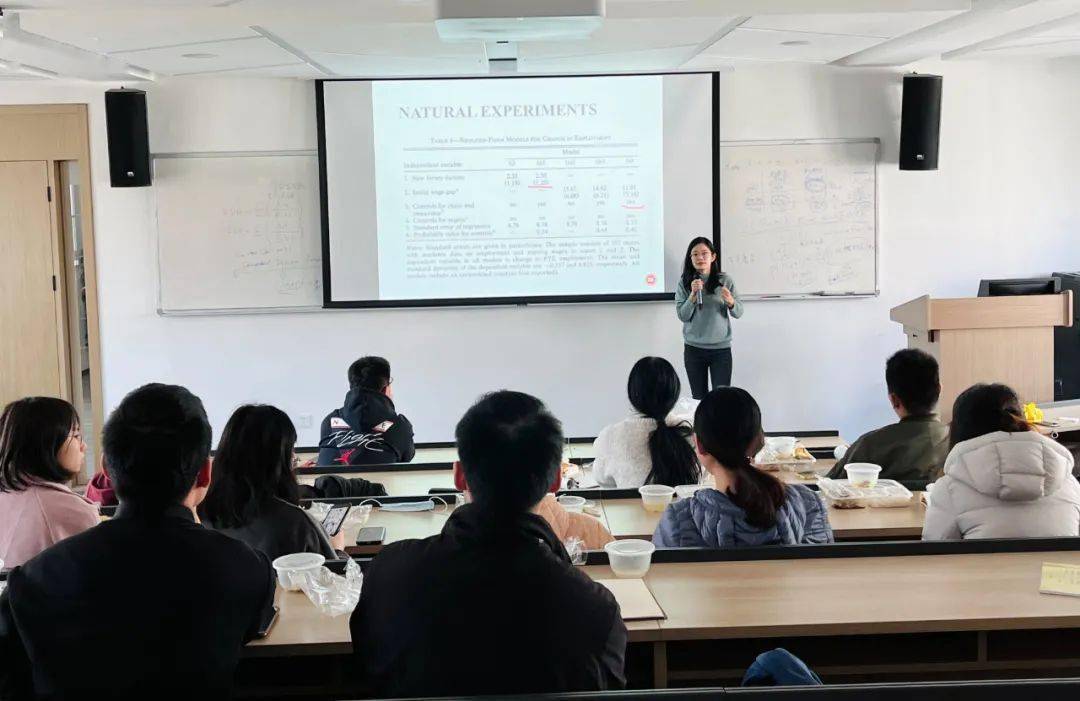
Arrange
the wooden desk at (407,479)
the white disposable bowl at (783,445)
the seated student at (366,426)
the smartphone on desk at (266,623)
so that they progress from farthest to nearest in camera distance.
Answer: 1. the seated student at (366,426)
2. the white disposable bowl at (783,445)
3. the wooden desk at (407,479)
4. the smartphone on desk at (266,623)

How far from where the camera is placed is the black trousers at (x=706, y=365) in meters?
6.52

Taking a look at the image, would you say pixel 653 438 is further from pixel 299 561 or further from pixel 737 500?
pixel 299 561

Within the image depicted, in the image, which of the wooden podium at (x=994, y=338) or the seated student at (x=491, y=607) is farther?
the wooden podium at (x=994, y=338)

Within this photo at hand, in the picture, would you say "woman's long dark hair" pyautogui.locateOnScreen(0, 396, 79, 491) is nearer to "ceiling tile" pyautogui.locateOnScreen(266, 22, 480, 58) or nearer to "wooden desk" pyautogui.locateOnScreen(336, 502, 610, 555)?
"wooden desk" pyautogui.locateOnScreen(336, 502, 610, 555)

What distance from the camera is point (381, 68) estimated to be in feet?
20.1

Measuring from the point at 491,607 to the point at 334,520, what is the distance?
61.1 inches

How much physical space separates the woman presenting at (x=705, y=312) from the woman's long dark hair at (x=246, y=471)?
3.95m

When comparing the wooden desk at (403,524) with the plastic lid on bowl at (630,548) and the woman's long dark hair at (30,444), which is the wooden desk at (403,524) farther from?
the woman's long dark hair at (30,444)

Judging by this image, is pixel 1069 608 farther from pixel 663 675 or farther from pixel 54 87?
pixel 54 87

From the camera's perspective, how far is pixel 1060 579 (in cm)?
243

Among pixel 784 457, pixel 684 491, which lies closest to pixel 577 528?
pixel 684 491

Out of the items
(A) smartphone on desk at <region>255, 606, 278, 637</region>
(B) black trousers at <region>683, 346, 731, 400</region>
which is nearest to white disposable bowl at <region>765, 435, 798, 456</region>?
(B) black trousers at <region>683, 346, 731, 400</region>

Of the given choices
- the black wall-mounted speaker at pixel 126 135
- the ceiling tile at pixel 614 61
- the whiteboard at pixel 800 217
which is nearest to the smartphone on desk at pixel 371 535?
the ceiling tile at pixel 614 61

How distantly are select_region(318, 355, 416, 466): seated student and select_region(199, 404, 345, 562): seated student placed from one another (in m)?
1.58
